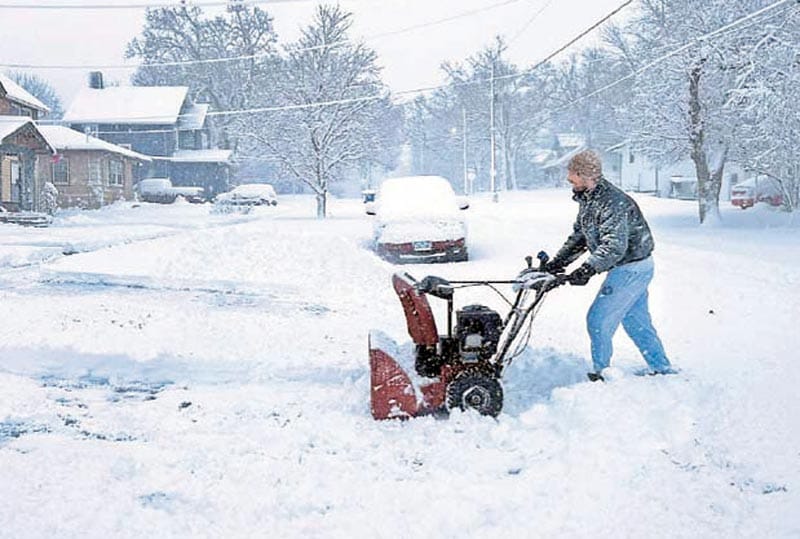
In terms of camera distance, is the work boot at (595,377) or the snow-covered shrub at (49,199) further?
the snow-covered shrub at (49,199)

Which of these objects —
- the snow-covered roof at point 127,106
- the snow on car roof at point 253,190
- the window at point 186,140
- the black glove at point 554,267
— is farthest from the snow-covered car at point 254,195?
the black glove at point 554,267

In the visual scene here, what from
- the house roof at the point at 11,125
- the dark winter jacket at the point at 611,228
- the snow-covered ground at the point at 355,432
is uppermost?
the house roof at the point at 11,125

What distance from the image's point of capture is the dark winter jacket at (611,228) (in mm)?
4832

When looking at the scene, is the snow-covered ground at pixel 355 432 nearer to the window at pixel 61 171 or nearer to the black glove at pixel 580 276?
the black glove at pixel 580 276

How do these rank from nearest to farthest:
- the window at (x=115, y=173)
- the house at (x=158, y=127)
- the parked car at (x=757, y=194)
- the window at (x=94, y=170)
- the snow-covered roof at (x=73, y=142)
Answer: the parked car at (x=757, y=194) < the snow-covered roof at (x=73, y=142) < the window at (x=94, y=170) < the window at (x=115, y=173) < the house at (x=158, y=127)

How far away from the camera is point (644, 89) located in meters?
25.2

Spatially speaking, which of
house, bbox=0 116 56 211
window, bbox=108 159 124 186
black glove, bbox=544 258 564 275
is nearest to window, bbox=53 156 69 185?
window, bbox=108 159 124 186

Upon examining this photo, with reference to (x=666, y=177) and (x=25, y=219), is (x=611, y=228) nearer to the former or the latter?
(x=25, y=219)

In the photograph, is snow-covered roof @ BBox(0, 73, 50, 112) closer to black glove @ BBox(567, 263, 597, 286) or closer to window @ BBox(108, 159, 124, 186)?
window @ BBox(108, 159, 124, 186)

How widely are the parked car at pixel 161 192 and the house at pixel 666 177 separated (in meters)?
25.9

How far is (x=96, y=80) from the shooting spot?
5381 cm

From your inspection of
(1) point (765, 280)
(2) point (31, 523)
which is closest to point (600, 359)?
(2) point (31, 523)

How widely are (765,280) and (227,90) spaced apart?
60681 millimetres

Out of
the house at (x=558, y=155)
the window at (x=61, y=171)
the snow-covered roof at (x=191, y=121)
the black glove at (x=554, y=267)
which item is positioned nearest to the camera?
the black glove at (x=554, y=267)
